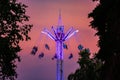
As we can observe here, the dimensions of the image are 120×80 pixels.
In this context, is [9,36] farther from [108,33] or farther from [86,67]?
[86,67]

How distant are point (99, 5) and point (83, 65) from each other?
57161 mm

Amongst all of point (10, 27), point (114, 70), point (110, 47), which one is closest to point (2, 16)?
point (10, 27)

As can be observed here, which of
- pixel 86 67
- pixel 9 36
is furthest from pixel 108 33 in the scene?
pixel 86 67

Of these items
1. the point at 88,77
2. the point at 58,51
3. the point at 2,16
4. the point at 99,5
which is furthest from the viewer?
the point at 58,51

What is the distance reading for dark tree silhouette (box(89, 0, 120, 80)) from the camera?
114 ft

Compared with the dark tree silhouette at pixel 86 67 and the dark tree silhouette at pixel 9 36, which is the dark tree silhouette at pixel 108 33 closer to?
the dark tree silhouette at pixel 9 36

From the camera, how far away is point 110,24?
39500mm

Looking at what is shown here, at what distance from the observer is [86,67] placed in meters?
97.2

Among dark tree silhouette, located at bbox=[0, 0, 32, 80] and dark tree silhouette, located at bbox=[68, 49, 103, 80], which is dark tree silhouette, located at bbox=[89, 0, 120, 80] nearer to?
dark tree silhouette, located at bbox=[0, 0, 32, 80]

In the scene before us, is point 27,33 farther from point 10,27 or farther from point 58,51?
point 58,51

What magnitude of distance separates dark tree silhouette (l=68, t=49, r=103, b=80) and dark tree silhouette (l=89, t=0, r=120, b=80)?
46525 mm

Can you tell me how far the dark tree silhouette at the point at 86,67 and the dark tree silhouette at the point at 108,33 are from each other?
153 feet

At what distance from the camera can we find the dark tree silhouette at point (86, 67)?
3641 inches

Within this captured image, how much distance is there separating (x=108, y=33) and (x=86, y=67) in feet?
189
